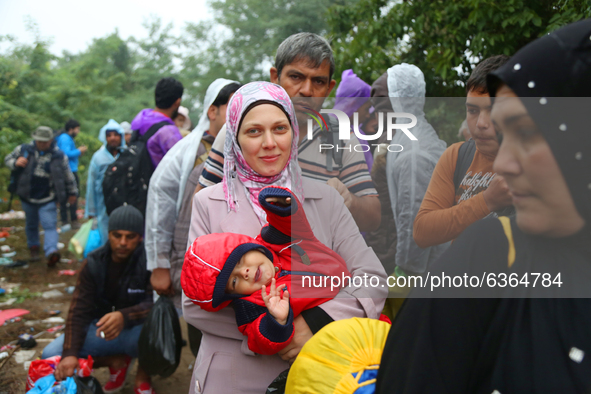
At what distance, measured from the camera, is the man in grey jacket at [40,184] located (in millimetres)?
6648

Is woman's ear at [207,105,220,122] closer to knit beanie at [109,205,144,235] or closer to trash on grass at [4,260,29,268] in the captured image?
knit beanie at [109,205,144,235]

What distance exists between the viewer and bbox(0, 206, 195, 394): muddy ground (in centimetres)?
339

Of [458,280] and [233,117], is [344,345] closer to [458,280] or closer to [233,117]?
[458,280]

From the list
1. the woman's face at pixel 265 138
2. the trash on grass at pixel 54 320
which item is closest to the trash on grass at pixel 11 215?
the trash on grass at pixel 54 320

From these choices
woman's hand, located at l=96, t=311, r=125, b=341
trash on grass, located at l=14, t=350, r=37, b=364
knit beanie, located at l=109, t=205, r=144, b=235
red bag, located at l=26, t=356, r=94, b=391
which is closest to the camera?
red bag, located at l=26, t=356, r=94, b=391

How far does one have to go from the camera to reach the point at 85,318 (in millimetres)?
3115

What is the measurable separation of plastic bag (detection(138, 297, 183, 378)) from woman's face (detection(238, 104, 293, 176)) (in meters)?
1.56

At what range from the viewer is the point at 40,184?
6703mm

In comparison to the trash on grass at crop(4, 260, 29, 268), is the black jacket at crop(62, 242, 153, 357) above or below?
above

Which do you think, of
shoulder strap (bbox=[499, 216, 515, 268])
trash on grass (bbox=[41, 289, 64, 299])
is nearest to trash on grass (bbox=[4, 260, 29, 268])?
trash on grass (bbox=[41, 289, 64, 299])

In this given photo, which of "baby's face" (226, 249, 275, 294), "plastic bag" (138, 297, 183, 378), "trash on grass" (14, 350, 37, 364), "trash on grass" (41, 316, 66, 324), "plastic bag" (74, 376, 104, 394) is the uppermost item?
"baby's face" (226, 249, 275, 294)

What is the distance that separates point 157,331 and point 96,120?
67.0 feet

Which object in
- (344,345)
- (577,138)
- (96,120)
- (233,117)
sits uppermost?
(96,120)

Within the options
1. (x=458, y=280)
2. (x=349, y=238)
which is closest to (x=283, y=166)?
(x=349, y=238)
